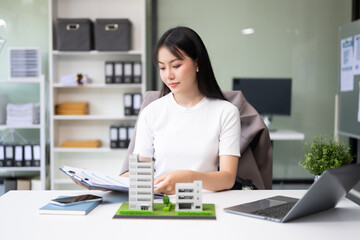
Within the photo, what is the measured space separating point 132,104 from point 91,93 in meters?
0.50

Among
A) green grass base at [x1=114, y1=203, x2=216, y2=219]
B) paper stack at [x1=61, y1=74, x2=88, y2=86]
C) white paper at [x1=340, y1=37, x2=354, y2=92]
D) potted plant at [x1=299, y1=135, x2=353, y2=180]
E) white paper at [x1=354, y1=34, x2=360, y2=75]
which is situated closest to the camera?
green grass base at [x1=114, y1=203, x2=216, y2=219]

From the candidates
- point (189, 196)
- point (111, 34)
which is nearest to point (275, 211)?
point (189, 196)

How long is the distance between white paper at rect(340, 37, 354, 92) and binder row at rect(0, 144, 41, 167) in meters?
2.96

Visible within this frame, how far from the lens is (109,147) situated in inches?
173

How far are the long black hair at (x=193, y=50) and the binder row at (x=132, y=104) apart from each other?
2.49 meters

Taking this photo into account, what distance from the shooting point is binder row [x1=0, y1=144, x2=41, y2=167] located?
13.6ft

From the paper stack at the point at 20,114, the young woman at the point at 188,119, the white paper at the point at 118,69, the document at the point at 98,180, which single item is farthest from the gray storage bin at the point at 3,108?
the document at the point at 98,180

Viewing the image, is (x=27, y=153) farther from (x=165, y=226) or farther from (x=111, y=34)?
(x=165, y=226)

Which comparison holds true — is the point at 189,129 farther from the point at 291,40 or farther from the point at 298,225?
the point at 291,40

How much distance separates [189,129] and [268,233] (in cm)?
75

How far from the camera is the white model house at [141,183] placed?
3.71 feet

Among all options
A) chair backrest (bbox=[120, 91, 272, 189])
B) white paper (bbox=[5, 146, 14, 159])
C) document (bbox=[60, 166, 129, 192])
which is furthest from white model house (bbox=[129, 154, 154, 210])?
white paper (bbox=[5, 146, 14, 159])

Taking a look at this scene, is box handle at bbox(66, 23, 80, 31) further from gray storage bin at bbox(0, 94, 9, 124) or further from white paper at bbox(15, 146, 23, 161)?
white paper at bbox(15, 146, 23, 161)

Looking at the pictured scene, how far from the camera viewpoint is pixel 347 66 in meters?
4.13
